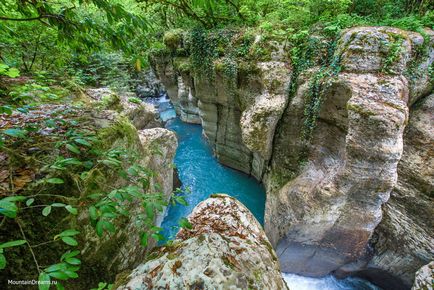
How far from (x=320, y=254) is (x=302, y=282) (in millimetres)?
1356

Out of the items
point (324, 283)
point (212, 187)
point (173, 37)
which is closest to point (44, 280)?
point (324, 283)

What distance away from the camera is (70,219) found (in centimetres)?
206

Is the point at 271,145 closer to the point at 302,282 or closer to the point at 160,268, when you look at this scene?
the point at 302,282

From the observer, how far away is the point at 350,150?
4973mm

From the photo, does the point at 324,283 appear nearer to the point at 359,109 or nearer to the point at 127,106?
the point at 359,109

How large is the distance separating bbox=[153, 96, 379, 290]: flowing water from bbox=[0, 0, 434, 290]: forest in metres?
2.67

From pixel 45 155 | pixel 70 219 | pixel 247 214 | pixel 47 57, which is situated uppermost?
pixel 47 57

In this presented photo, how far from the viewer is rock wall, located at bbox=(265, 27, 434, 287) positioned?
4.74m

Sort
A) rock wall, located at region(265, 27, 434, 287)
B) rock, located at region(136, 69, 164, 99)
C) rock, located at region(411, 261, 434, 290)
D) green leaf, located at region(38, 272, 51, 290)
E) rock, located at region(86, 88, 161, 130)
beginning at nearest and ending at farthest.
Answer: green leaf, located at region(38, 272, 51, 290)
rock, located at region(411, 261, 434, 290)
rock wall, located at region(265, 27, 434, 287)
rock, located at region(86, 88, 161, 130)
rock, located at region(136, 69, 164, 99)

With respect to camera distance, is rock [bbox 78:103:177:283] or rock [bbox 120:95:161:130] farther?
rock [bbox 120:95:161:130]

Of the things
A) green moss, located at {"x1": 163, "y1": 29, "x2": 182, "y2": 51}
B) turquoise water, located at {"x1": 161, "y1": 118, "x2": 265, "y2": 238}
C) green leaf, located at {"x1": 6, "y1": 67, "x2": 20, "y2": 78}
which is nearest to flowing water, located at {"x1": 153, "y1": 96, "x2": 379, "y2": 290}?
turquoise water, located at {"x1": 161, "y1": 118, "x2": 265, "y2": 238}

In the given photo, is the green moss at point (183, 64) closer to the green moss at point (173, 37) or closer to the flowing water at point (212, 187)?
the green moss at point (173, 37)

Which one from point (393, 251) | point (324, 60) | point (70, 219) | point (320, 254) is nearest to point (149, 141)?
point (70, 219)

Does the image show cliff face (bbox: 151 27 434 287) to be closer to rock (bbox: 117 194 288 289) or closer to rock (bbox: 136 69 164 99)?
rock (bbox: 117 194 288 289)
